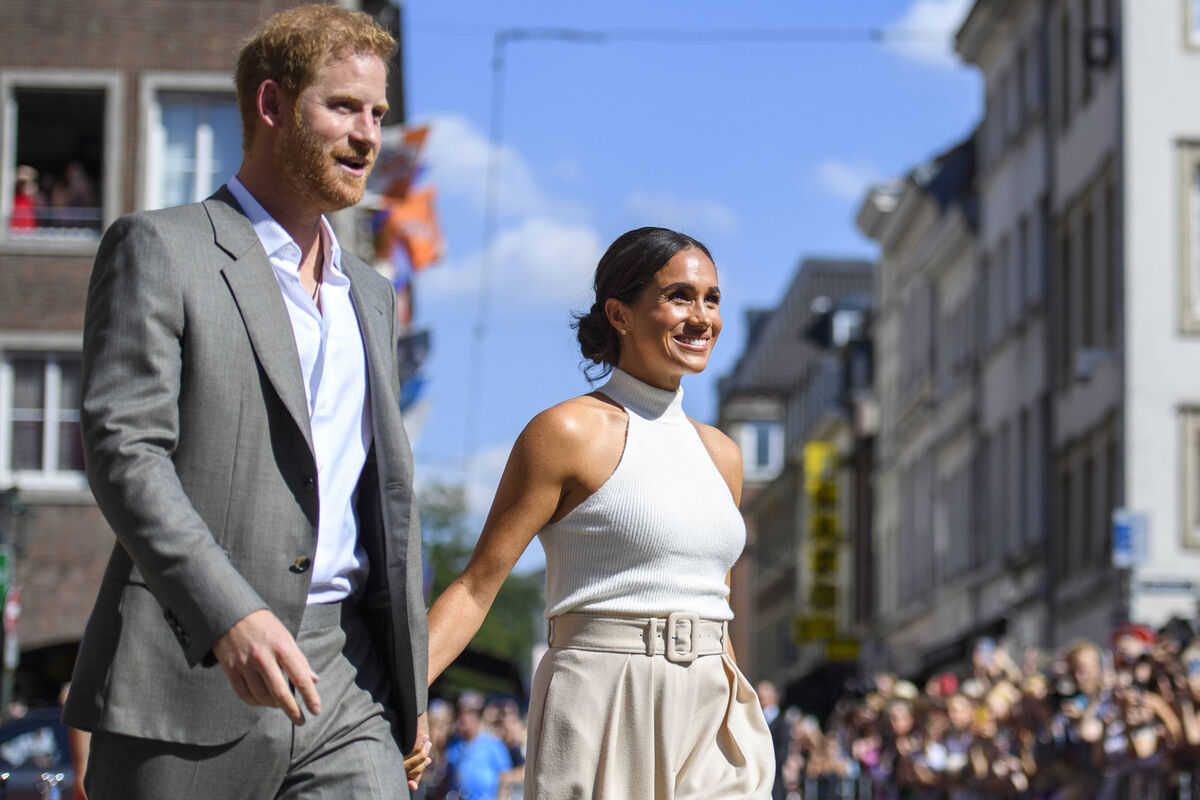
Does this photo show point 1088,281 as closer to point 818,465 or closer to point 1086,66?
point 1086,66

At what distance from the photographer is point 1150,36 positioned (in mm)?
32219

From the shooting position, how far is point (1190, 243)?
31750 millimetres

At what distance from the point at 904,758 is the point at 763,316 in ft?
301

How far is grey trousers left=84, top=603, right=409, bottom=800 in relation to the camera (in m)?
4.08

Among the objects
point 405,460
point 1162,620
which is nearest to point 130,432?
point 405,460

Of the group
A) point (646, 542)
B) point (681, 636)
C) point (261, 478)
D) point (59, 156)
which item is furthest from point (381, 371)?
point (59, 156)

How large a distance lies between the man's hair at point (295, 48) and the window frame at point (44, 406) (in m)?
26.9

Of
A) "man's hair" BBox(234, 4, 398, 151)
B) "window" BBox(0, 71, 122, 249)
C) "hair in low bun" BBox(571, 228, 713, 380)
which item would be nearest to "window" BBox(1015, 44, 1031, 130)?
"window" BBox(0, 71, 122, 249)

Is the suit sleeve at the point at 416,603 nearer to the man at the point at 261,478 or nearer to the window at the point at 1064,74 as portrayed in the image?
the man at the point at 261,478

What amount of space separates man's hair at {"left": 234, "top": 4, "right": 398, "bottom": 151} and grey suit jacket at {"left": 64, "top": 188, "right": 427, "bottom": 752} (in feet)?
0.91

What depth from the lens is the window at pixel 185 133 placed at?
105 ft

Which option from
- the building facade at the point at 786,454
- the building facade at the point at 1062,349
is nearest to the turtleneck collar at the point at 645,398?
the building facade at the point at 1062,349

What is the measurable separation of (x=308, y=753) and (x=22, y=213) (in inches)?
1122

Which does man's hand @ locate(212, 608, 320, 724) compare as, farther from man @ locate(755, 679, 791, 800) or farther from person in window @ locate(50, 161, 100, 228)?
person in window @ locate(50, 161, 100, 228)
